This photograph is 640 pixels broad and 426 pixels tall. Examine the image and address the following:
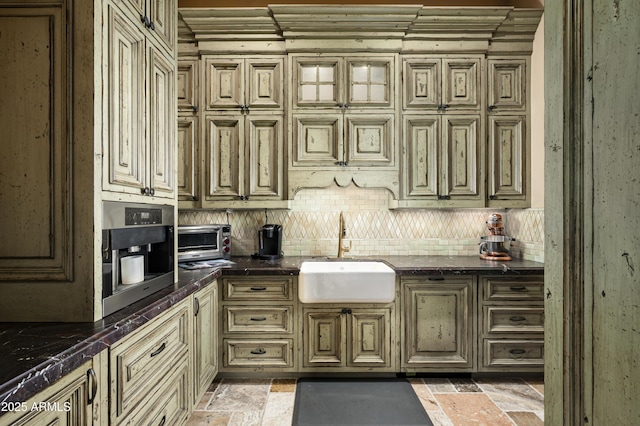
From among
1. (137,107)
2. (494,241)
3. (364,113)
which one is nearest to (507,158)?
(494,241)

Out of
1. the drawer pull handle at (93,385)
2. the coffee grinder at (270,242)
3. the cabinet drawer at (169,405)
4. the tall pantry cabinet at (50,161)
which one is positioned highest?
the tall pantry cabinet at (50,161)

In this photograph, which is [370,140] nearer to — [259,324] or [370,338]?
[370,338]

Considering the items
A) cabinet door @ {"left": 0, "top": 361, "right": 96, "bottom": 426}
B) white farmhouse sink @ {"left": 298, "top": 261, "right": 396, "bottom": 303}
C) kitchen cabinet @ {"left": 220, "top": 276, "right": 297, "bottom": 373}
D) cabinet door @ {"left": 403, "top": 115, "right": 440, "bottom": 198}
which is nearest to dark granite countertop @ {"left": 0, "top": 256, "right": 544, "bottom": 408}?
cabinet door @ {"left": 0, "top": 361, "right": 96, "bottom": 426}

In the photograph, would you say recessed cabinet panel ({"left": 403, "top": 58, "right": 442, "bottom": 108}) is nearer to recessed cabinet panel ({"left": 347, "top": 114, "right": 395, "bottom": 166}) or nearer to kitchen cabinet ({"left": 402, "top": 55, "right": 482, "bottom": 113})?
kitchen cabinet ({"left": 402, "top": 55, "right": 482, "bottom": 113})

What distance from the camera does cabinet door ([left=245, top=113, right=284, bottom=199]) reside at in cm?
310

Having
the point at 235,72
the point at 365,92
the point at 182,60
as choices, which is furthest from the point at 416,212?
the point at 182,60

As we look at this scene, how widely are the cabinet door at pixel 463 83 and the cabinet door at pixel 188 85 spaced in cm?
209

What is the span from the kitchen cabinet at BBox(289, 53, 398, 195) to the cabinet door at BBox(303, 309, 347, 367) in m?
1.05

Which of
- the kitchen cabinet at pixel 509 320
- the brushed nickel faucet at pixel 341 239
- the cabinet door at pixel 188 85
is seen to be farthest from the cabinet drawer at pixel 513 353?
the cabinet door at pixel 188 85

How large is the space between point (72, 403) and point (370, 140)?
261 cm

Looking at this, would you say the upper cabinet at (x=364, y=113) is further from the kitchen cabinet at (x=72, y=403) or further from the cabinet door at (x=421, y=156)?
the kitchen cabinet at (x=72, y=403)

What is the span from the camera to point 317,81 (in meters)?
3.11

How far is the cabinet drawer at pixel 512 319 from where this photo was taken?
2.78 m

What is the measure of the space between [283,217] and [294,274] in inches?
32.1
